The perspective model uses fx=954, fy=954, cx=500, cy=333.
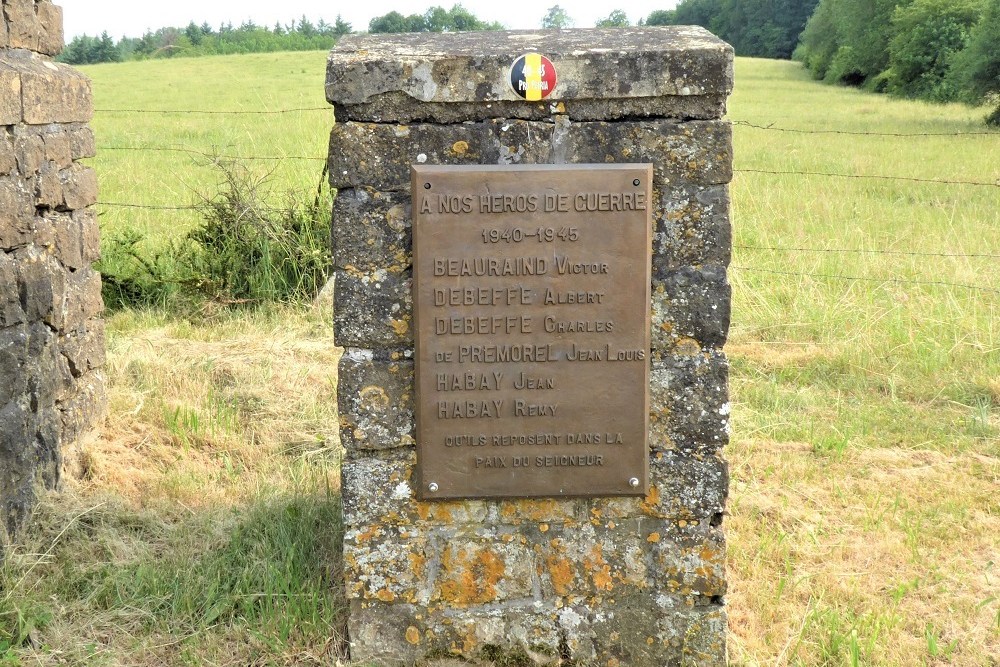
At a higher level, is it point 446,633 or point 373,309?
point 373,309

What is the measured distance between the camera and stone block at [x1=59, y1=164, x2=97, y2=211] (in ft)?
15.2

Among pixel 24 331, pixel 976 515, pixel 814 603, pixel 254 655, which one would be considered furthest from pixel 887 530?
pixel 24 331

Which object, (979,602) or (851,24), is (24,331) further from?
(851,24)

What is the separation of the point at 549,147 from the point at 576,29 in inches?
20.4

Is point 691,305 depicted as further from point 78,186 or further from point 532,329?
point 78,186

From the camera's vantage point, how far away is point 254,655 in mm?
2945

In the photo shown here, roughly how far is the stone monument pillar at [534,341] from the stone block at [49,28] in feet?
7.46

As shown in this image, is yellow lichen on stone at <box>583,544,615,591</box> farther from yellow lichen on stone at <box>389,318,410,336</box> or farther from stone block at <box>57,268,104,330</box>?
stone block at <box>57,268,104,330</box>

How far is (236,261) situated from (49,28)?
2747 millimetres

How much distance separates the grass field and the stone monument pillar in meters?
0.41

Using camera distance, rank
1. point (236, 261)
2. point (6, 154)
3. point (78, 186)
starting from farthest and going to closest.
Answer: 1. point (236, 261)
2. point (78, 186)
3. point (6, 154)

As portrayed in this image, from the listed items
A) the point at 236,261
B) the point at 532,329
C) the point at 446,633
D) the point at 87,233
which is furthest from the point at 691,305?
the point at 236,261

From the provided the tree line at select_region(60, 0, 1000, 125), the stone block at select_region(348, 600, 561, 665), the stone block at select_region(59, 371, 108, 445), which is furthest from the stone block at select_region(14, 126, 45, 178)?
the tree line at select_region(60, 0, 1000, 125)

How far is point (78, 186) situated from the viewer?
Result: 4.77 m
